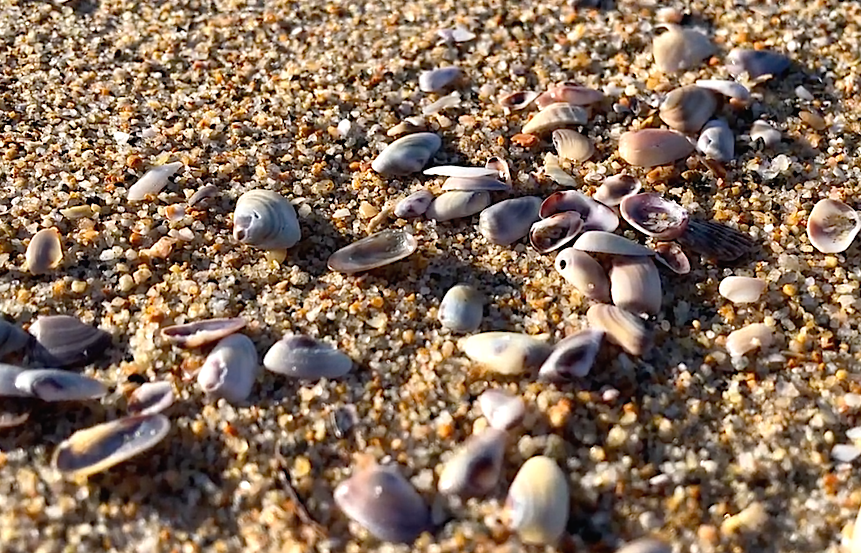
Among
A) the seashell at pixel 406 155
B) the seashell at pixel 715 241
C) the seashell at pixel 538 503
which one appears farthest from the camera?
the seashell at pixel 406 155

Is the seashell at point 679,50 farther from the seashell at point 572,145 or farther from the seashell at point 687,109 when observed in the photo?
the seashell at point 572,145

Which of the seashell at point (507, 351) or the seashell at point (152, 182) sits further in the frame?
the seashell at point (152, 182)

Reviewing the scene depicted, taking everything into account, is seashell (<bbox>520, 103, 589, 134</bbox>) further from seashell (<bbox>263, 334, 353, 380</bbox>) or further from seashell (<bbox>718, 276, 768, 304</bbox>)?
seashell (<bbox>263, 334, 353, 380</bbox>)

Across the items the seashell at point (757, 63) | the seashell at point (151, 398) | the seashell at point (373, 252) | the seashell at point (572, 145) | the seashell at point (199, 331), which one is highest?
the seashell at point (199, 331)

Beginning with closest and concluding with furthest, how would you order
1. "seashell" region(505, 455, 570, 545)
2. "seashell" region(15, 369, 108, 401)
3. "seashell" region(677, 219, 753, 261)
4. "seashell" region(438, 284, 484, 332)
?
"seashell" region(505, 455, 570, 545) → "seashell" region(15, 369, 108, 401) → "seashell" region(438, 284, 484, 332) → "seashell" region(677, 219, 753, 261)

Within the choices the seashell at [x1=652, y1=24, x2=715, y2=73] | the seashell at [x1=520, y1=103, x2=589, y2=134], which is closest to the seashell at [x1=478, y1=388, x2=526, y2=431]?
the seashell at [x1=520, y1=103, x2=589, y2=134]

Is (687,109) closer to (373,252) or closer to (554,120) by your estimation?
(554,120)

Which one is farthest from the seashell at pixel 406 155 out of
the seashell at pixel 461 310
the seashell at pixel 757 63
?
the seashell at pixel 757 63
